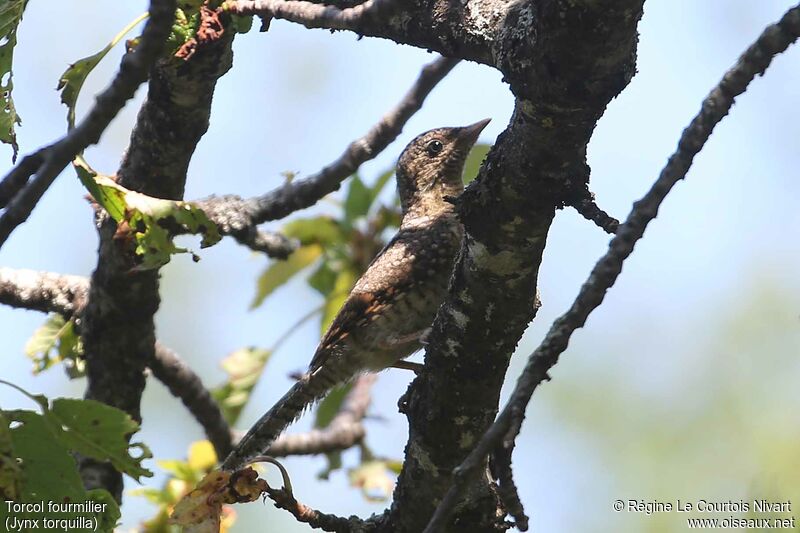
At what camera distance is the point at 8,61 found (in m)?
3.23

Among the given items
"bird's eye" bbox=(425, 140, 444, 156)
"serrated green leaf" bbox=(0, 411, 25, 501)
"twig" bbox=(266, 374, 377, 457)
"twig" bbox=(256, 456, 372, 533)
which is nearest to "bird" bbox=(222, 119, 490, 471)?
"twig" bbox=(266, 374, 377, 457)

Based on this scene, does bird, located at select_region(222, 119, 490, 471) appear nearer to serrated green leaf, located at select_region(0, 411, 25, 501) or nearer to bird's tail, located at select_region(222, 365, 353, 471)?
bird's tail, located at select_region(222, 365, 353, 471)

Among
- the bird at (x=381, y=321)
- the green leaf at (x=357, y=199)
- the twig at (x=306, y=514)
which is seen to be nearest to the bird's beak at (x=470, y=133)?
the green leaf at (x=357, y=199)

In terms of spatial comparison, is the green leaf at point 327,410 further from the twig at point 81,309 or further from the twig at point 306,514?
the twig at point 306,514

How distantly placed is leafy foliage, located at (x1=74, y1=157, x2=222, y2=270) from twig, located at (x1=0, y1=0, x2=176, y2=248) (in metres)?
1.37

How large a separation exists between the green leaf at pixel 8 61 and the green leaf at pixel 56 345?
6.14ft

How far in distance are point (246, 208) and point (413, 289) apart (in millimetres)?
1029

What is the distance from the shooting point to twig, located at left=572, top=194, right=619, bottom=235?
2.63 meters

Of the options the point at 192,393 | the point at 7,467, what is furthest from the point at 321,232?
the point at 7,467

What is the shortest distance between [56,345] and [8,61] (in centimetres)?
225

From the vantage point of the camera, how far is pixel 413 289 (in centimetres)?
470

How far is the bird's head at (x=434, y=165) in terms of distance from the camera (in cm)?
573

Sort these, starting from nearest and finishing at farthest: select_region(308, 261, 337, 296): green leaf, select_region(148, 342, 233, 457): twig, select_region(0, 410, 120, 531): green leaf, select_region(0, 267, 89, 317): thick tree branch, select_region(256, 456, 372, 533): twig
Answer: select_region(0, 410, 120, 531): green leaf, select_region(256, 456, 372, 533): twig, select_region(0, 267, 89, 317): thick tree branch, select_region(148, 342, 233, 457): twig, select_region(308, 261, 337, 296): green leaf

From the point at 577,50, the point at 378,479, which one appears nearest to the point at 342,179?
the point at 378,479
